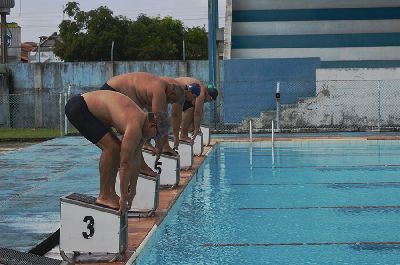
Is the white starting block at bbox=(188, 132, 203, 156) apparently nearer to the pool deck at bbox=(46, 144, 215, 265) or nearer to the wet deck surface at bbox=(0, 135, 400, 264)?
the wet deck surface at bbox=(0, 135, 400, 264)

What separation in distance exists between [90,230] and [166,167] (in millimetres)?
4343

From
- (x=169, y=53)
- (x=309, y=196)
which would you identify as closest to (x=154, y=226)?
(x=309, y=196)

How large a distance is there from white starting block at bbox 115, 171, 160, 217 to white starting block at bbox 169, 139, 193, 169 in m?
4.35

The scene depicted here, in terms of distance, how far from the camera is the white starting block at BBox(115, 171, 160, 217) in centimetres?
824

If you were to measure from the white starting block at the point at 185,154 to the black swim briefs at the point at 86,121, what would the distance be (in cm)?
609

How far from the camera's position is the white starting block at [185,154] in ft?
41.9

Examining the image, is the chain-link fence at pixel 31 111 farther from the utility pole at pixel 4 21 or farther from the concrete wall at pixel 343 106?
the concrete wall at pixel 343 106

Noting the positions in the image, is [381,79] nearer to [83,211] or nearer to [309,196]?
[309,196]

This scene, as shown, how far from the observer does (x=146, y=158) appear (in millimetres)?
10156

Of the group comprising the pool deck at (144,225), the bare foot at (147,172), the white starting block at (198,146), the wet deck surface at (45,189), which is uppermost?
the bare foot at (147,172)

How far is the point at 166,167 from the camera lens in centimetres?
1050

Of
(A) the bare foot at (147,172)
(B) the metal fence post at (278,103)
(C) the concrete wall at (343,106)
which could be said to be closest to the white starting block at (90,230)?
(A) the bare foot at (147,172)

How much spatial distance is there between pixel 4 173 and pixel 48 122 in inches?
596

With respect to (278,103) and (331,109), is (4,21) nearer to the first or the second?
(278,103)
